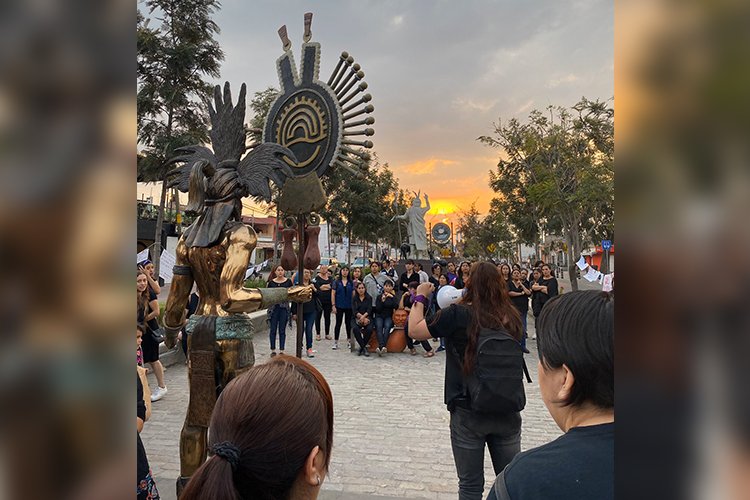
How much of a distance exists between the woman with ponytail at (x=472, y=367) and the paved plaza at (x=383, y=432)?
→ 1245 mm

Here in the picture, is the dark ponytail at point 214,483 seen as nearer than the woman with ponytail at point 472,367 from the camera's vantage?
Yes

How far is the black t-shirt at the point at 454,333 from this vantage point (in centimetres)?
255

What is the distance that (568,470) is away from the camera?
3.72 feet

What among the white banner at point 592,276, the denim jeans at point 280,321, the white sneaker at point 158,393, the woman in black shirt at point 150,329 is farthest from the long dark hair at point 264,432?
the white banner at point 592,276

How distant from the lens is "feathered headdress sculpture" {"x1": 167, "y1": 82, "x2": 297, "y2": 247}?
2977 mm

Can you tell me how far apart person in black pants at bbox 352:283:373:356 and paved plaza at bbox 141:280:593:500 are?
39.1 inches

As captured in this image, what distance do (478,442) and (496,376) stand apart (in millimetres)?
415

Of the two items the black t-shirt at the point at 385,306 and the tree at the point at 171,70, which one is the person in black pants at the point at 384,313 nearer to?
the black t-shirt at the point at 385,306

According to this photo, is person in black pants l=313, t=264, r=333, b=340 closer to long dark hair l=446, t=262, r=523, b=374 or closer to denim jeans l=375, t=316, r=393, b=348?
denim jeans l=375, t=316, r=393, b=348

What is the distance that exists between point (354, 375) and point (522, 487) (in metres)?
6.51

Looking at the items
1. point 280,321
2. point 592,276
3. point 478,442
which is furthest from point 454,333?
point 592,276

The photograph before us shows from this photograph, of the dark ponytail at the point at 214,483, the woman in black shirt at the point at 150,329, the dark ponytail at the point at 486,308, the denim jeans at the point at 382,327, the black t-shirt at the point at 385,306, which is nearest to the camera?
the dark ponytail at the point at 214,483
